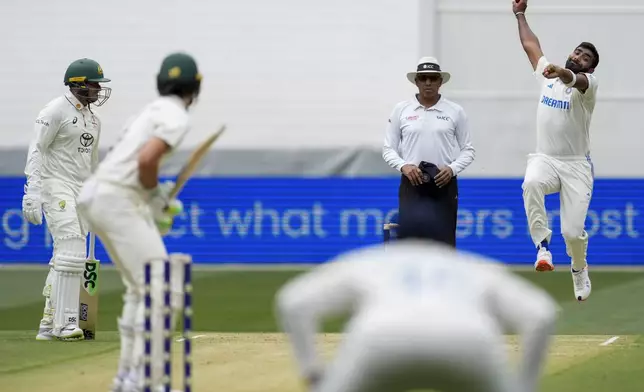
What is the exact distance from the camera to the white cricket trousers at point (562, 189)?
32.6 ft

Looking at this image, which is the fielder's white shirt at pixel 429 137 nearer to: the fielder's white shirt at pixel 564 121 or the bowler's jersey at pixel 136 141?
the fielder's white shirt at pixel 564 121

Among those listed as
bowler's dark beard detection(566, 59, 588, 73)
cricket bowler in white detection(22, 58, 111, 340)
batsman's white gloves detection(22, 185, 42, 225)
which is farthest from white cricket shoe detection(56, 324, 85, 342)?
bowler's dark beard detection(566, 59, 588, 73)

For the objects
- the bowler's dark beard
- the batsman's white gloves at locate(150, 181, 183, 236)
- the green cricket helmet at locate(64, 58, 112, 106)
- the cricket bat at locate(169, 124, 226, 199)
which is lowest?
the batsman's white gloves at locate(150, 181, 183, 236)

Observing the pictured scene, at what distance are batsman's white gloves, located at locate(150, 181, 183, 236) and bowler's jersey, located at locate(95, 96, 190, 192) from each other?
0.09 metres

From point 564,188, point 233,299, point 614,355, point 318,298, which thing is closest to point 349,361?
point 318,298

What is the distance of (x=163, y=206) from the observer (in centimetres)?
623

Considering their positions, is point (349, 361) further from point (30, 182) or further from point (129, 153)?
point (30, 182)

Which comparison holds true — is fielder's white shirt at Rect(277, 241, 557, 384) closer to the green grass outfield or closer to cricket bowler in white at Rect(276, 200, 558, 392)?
cricket bowler in white at Rect(276, 200, 558, 392)

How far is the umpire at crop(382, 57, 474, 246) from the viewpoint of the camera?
9172 mm

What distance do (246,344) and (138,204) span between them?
2.54m

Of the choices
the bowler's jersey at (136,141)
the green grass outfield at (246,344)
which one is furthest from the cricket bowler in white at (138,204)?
the green grass outfield at (246,344)

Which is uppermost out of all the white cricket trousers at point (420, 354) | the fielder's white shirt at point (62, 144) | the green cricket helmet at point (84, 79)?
the green cricket helmet at point (84, 79)

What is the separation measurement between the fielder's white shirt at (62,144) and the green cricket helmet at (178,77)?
121 inches

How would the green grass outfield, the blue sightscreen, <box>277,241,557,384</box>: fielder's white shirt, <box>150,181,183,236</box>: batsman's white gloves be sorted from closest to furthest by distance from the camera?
<box>277,241,557,384</box>: fielder's white shirt → <box>150,181,183,236</box>: batsman's white gloves → the green grass outfield → the blue sightscreen
